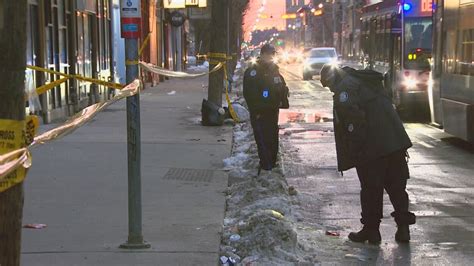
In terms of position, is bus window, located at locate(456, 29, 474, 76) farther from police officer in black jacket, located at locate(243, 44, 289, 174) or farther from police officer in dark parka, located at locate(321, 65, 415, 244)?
police officer in dark parka, located at locate(321, 65, 415, 244)

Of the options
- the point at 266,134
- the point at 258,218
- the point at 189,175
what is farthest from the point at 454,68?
the point at 258,218

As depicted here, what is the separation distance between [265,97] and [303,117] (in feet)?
31.6

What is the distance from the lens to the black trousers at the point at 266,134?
9.69 meters

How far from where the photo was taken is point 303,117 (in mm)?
19016

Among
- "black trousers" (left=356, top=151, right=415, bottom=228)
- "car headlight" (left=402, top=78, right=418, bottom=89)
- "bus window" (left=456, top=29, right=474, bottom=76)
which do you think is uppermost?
"bus window" (left=456, top=29, right=474, bottom=76)

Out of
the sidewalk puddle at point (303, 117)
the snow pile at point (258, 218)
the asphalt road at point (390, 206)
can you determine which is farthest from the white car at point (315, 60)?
the snow pile at point (258, 218)

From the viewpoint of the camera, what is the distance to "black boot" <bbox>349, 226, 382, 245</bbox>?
6.78 meters

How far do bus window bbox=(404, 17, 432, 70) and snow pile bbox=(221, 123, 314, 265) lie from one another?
311 inches

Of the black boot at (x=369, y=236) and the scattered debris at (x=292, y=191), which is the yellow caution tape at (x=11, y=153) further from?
the scattered debris at (x=292, y=191)

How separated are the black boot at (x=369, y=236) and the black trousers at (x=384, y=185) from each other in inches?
1.9

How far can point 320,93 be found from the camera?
28.4 metres

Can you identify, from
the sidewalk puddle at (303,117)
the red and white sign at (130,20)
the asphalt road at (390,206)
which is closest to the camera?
the red and white sign at (130,20)

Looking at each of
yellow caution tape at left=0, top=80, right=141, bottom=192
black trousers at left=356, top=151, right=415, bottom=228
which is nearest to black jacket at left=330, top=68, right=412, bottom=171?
black trousers at left=356, top=151, right=415, bottom=228

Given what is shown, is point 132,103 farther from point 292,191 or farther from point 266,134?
point 266,134
